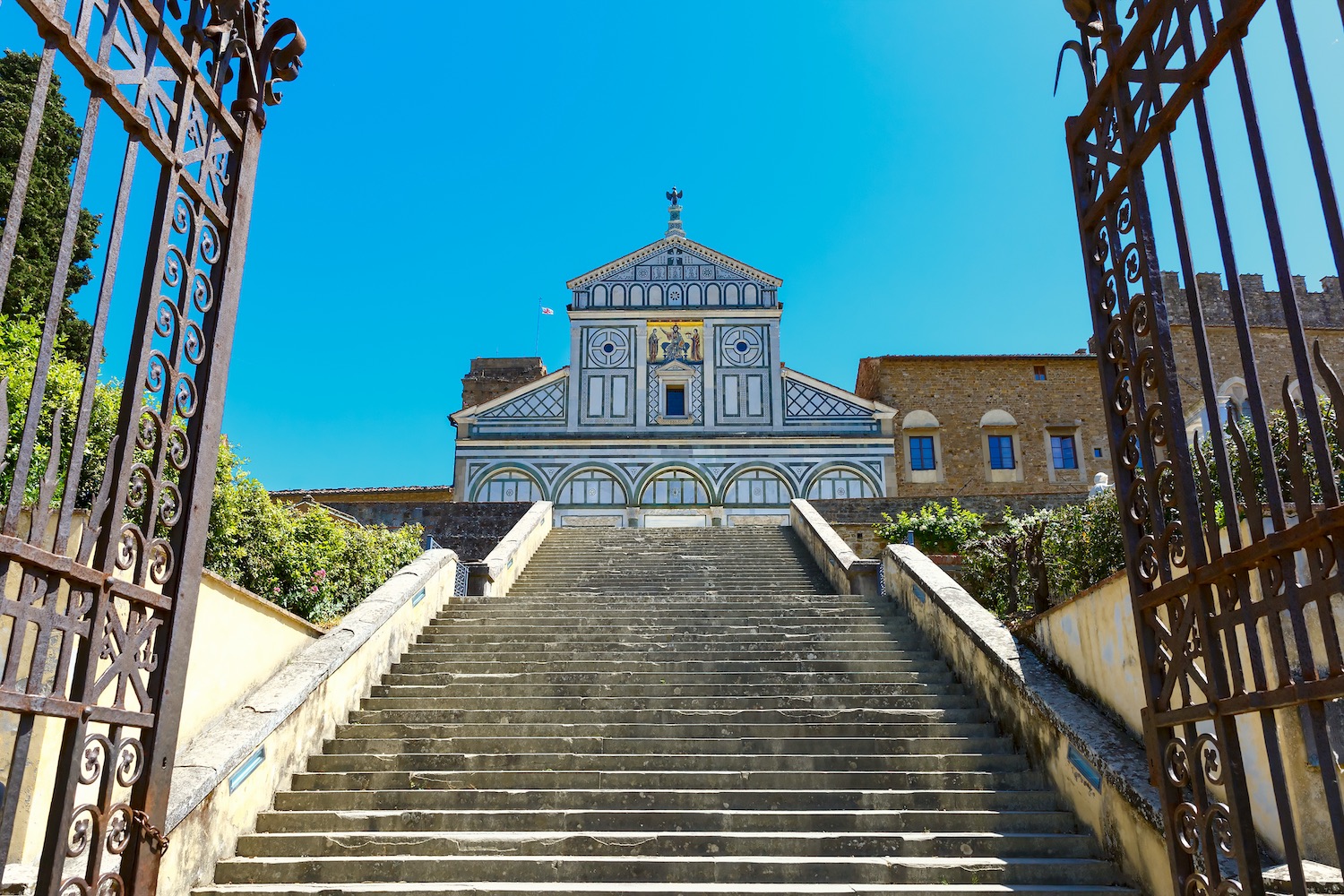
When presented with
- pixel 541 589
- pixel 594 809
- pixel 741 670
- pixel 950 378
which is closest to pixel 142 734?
pixel 594 809

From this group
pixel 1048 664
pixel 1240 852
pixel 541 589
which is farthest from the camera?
pixel 541 589

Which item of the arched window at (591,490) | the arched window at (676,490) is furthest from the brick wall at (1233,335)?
the arched window at (591,490)

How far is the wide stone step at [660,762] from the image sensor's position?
22.0ft

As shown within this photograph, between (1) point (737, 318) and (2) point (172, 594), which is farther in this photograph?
(1) point (737, 318)

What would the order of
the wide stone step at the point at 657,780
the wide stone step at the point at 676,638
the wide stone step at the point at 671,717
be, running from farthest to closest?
1. the wide stone step at the point at 676,638
2. the wide stone step at the point at 671,717
3. the wide stone step at the point at 657,780

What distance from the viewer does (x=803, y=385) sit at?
2903 cm

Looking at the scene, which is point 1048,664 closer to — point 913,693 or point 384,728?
point 913,693

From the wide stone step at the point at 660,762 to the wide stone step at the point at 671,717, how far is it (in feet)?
1.74

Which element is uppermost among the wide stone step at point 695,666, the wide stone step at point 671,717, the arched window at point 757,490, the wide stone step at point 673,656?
the arched window at point 757,490

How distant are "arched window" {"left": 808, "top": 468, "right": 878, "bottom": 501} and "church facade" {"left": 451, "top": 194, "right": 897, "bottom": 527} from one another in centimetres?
3

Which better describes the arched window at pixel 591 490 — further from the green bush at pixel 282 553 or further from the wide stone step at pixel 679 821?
the wide stone step at pixel 679 821

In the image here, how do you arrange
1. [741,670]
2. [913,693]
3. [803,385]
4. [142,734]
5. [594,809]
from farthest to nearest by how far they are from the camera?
1. [803,385]
2. [741,670]
3. [913,693]
4. [594,809]
5. [142,734]

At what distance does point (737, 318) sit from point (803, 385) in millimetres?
2985

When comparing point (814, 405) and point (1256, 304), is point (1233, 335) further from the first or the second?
point (814, 405)
